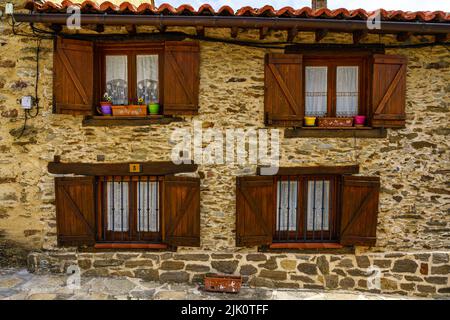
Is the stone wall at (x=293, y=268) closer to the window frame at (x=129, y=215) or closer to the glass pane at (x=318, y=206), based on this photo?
the window frame at (x=129, y=215)

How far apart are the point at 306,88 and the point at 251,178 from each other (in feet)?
6.13

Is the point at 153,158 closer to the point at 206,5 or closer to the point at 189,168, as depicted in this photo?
the point at 189,168

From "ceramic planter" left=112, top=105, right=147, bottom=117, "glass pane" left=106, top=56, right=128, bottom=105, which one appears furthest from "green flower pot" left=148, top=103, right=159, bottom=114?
"glass pane" left=106, top=56, right=128, bottom=105

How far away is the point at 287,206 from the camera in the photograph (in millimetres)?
5707

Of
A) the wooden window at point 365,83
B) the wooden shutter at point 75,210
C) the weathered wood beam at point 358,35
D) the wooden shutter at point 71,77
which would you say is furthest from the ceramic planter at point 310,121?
the wooden shutter at point 75,210

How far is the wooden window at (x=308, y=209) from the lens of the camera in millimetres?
5402

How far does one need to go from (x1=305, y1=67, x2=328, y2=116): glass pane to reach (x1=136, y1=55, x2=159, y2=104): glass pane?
103 inches

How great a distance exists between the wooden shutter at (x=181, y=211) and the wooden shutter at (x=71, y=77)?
186 cm

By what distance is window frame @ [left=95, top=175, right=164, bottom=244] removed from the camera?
558 cm

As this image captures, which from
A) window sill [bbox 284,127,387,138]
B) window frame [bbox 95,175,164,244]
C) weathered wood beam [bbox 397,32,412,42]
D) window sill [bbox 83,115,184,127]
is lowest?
window frame [bbox 95,175,164,244]

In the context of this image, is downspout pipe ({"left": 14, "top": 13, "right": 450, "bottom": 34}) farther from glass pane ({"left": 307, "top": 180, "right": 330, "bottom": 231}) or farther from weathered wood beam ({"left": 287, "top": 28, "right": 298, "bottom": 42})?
glass pane ({"left": 307, "top": 180, "right": 330, "bottom": 231})

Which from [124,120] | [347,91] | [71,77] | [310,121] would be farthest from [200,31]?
[347,91]

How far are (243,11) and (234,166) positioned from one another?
2395 millimetres

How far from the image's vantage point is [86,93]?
5191 mm
